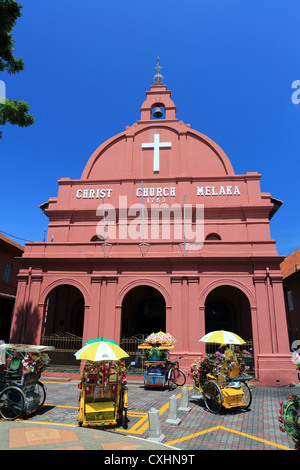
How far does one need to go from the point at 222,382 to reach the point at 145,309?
10818 mm

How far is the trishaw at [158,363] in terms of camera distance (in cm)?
1266

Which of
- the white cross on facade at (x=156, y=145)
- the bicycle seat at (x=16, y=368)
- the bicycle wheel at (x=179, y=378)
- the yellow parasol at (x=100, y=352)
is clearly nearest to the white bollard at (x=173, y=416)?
the yellow parasol at (x=100, y=352)

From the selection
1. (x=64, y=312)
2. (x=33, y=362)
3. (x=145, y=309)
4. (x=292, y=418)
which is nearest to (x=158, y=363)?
(x=33, y=362)

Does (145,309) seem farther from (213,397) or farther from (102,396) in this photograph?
(102,396)

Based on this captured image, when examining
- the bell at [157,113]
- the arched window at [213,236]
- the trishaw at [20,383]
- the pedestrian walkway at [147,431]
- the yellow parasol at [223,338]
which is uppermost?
the bell at [157,113]

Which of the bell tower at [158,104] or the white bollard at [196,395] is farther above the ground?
the bell tower at [158,104]

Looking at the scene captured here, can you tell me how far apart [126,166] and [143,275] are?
806 cm

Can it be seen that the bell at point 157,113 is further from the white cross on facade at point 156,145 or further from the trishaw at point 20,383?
the trishaw at point 20,383

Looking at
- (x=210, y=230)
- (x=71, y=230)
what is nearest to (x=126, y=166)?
(x=71, y=230)

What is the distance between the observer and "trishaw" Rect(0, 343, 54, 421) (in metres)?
7.98

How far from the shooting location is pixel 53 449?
5.82 meters

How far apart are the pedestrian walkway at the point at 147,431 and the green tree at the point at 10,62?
10475 mm

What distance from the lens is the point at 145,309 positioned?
1972cm
